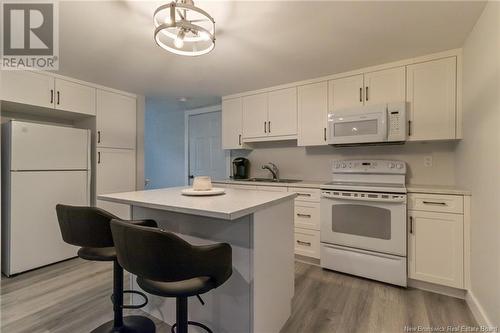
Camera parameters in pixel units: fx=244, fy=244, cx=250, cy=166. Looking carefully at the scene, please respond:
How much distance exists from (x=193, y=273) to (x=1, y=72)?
2.92 meters

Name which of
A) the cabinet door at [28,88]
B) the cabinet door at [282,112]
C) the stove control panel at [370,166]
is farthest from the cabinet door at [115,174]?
the stove control panel at [370,166]

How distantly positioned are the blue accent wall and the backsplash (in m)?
1.33

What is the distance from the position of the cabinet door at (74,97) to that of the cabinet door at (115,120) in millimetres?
95

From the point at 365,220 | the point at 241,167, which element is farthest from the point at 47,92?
the point at 365,220

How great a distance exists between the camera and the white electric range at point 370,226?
2.22 metres

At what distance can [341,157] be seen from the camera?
3090 mm

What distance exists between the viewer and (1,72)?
238 centimetres

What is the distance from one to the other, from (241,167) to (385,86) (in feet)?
6.88

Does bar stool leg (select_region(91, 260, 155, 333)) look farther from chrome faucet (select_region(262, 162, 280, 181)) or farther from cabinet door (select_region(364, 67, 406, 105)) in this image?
cabinet door (select_region(364, 67, 406, 105))

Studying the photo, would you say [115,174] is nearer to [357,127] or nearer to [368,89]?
[357,127]

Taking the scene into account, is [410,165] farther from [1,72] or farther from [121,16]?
[1,72]

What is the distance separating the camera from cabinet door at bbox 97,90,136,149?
3.17 m

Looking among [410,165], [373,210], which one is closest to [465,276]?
[373,210]

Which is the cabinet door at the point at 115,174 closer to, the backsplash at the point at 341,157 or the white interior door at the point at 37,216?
the white interior door at the point at 37,216
